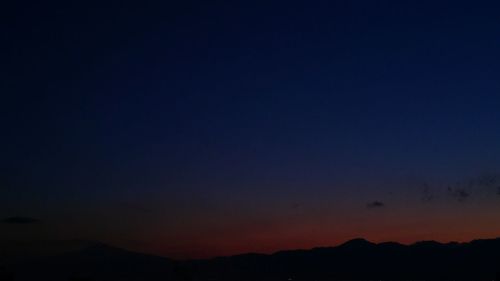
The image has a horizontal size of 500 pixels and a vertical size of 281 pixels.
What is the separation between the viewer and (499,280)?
184 metres

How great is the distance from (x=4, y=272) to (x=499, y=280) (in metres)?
133

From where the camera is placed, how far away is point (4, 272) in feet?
552

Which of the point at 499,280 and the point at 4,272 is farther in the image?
the point at 499,280
